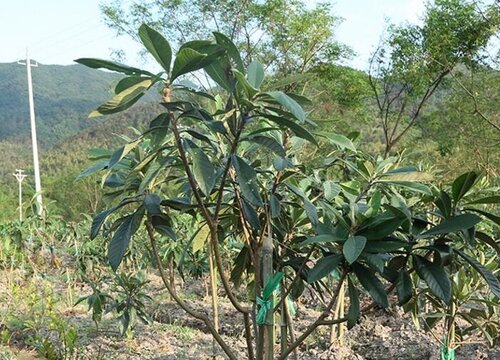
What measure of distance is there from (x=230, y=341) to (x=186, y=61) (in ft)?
8.16

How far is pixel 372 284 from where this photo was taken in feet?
3.93

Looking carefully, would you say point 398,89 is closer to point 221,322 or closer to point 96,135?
point 221,322

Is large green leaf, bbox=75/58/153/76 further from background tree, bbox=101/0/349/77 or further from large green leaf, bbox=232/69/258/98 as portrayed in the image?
background tree, bbox=101/0/349/77

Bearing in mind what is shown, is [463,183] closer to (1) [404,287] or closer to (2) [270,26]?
(1) [404,287]

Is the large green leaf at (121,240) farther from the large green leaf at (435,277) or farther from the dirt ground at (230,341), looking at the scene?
the dirt ground at (230,341)

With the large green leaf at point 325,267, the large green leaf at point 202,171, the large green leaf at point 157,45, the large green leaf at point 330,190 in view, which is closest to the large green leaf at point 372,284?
the large green leaf at point 325,267

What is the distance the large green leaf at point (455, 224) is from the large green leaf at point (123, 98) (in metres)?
0.72

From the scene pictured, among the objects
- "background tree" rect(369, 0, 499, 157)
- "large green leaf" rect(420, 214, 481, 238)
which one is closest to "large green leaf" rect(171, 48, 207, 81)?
"large green leaf" rect(420, 214, 481, 238)

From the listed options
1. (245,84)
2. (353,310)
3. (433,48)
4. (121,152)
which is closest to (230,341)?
(353,310)

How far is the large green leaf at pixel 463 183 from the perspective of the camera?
3.94 feet

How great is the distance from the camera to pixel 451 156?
11258 millimetres

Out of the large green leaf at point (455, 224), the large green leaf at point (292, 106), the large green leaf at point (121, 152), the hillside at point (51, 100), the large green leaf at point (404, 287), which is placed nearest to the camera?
the large green leaf at point (292, 106)

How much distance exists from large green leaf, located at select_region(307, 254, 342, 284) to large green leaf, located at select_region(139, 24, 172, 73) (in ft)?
1.83

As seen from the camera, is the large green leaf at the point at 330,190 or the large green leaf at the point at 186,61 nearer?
the large green leaf at the point at 186,61
